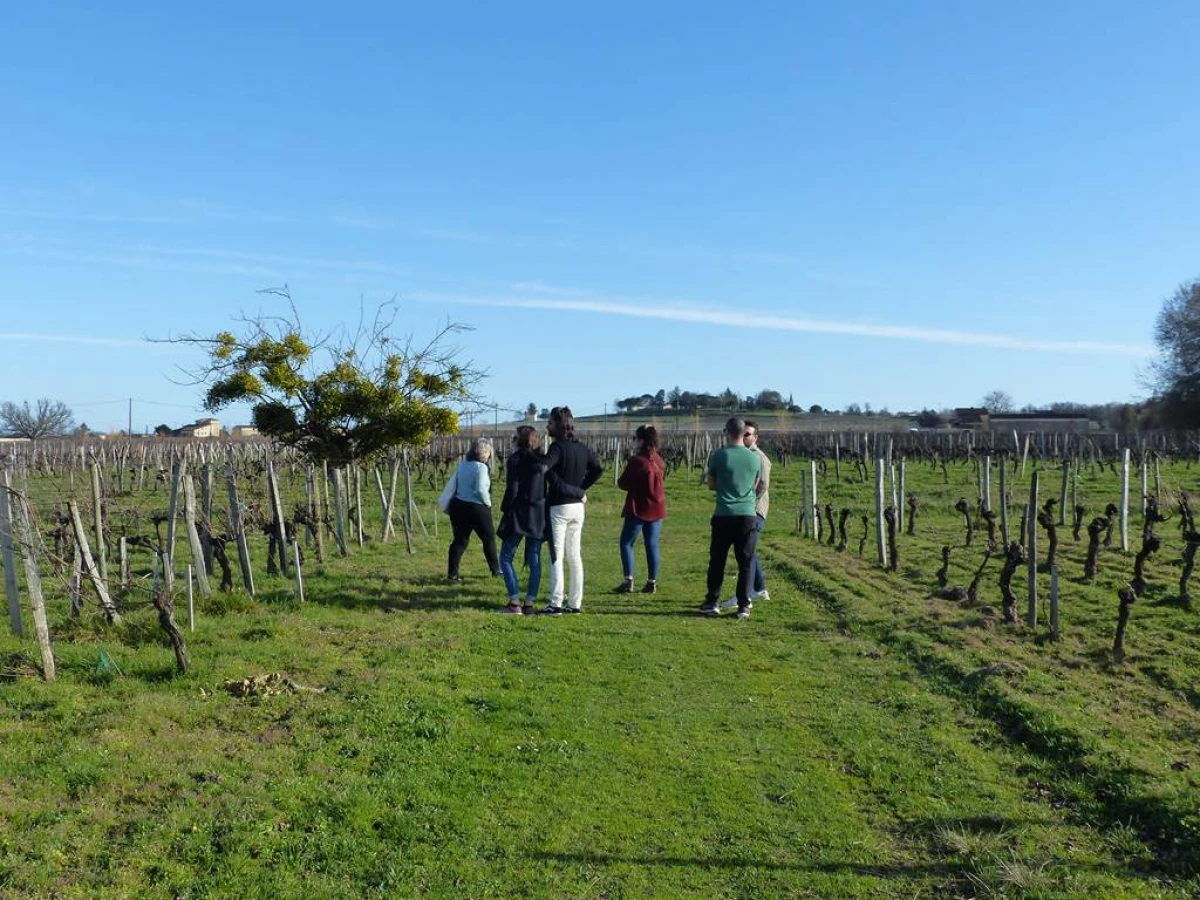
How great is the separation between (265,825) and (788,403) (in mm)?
90742

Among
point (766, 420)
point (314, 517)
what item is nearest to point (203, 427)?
point (766, 420)

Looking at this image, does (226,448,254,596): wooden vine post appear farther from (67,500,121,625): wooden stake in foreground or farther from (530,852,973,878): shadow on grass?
(530,852,973,878): shadow on grass

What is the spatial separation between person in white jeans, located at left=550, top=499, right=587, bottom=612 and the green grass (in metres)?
0.42

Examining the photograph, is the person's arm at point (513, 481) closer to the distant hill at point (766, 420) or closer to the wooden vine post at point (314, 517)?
the wooden vine post at point (314, 517)

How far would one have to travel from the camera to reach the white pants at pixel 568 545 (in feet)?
30.1

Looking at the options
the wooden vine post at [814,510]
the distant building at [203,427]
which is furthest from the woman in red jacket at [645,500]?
the distant building at [203,427]

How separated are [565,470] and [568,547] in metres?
0.74

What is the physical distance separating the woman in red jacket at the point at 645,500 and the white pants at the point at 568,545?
1.08m

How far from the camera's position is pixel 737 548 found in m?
9.15

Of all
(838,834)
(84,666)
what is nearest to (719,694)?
(838,834)

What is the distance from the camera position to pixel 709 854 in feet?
13.5

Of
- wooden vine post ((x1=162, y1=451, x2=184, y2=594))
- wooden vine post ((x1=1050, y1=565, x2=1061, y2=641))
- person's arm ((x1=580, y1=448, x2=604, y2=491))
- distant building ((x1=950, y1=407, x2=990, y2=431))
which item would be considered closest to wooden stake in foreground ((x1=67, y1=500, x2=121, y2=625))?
wooden vine post ((x1=162, y1=451, x2=184, y2=594))

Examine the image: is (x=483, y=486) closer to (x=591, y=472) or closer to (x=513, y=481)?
(x=513, y=481)

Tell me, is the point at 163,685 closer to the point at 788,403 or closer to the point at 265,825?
the point at 265,825
